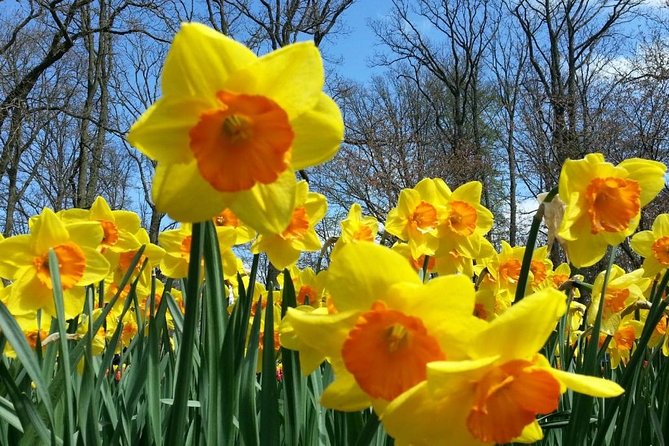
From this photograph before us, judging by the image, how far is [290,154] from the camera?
73 centimetres

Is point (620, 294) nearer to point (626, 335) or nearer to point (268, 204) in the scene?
point (626, 335)

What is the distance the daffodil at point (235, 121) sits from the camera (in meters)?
0.70

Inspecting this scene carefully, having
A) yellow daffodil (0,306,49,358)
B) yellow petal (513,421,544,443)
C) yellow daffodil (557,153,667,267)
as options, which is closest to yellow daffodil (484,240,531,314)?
yellow daffodil (557,153,667,267)

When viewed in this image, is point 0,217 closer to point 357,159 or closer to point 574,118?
point 357,159

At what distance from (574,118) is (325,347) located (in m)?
15.9

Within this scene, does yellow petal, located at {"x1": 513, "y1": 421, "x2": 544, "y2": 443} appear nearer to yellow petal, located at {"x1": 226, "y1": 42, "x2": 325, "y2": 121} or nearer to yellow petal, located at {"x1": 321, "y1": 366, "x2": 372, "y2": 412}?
yellow petal, located at {"x1": 321, "y1": 366, "x2": 372, "y2": 412}

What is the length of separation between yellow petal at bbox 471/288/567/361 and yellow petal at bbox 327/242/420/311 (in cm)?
11

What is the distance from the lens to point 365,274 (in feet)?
2.20

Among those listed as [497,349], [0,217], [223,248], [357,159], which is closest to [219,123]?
[497,349]

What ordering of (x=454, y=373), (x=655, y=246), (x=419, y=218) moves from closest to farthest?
1. (x=454, y=373)
2. (x=419, y=218)
3. (x=655, y=246)

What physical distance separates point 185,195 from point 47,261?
86cm

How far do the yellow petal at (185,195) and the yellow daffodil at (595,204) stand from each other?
814 millimetres

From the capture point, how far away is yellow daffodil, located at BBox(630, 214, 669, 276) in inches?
87.6

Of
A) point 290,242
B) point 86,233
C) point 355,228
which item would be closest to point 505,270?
point 355,228
